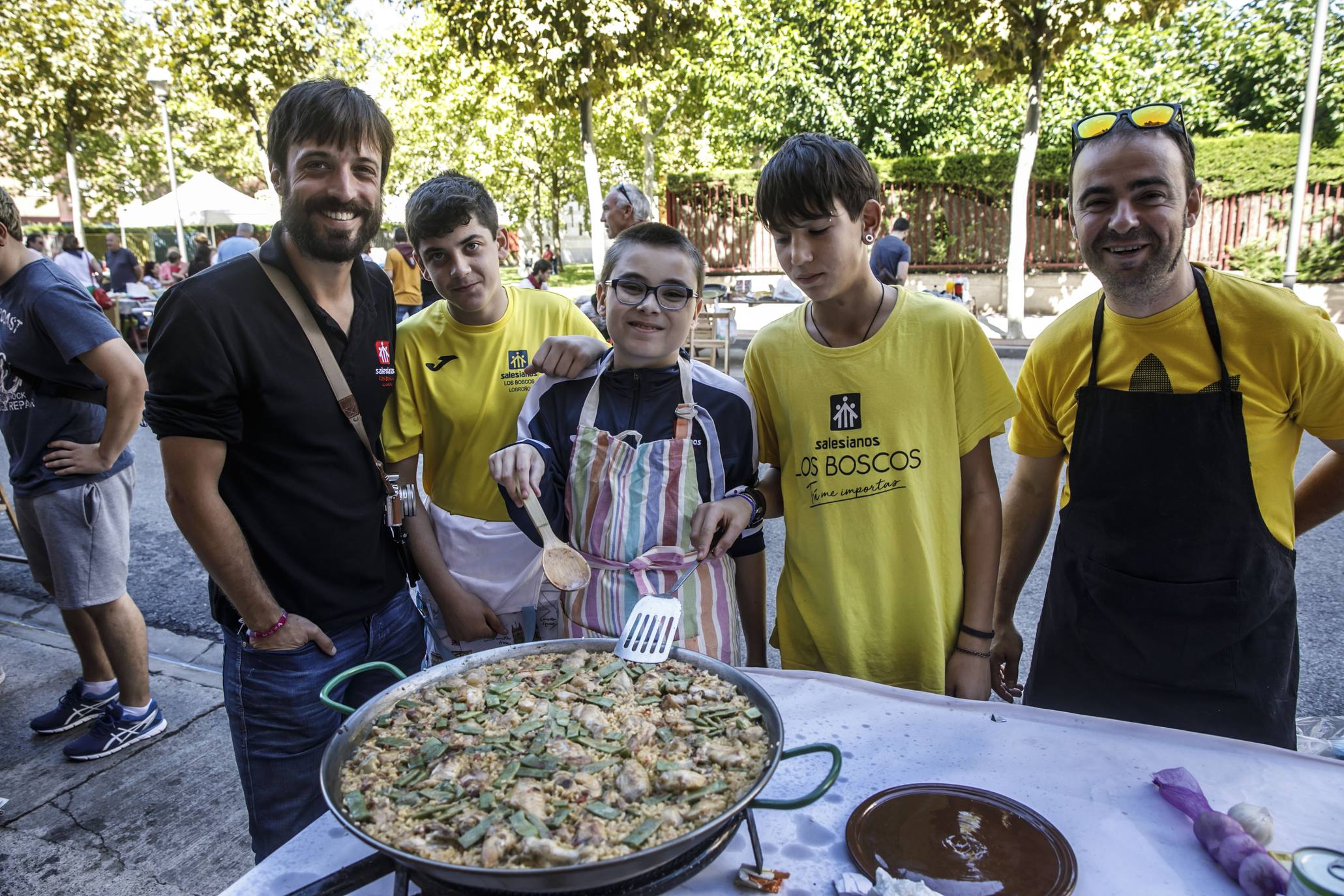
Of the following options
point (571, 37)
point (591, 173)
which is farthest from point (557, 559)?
point (591, 173)

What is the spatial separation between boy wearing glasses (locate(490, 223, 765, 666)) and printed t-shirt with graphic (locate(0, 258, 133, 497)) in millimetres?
1840

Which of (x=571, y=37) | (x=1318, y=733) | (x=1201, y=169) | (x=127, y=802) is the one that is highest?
(x=571, y=37)

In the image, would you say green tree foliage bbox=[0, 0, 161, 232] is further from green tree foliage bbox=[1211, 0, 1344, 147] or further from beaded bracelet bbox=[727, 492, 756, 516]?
green tree foliage bbox=[1211, 0, 1344, 147]

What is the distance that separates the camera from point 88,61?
620 inches

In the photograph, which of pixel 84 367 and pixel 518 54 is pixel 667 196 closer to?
pixel 518 54

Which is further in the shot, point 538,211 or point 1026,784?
point 538,211

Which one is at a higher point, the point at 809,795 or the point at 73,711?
the point at 809,795

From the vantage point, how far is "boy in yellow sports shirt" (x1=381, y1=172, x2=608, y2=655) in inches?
84.8

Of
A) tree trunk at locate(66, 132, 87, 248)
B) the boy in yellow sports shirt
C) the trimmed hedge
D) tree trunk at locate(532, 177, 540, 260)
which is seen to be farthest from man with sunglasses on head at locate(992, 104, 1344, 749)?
tree trunk at locate(532, 177, 540, 260)

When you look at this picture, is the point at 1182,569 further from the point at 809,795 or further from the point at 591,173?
the point at 591,173

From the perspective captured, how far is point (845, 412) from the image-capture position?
1875 mm

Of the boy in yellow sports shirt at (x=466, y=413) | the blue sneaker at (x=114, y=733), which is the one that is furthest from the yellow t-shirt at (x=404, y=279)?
the boy in yellow sports shirt at (x=466, y=413)

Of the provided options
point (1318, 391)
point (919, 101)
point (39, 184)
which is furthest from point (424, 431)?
point (39, 184)

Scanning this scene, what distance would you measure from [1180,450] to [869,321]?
69 centimetres
